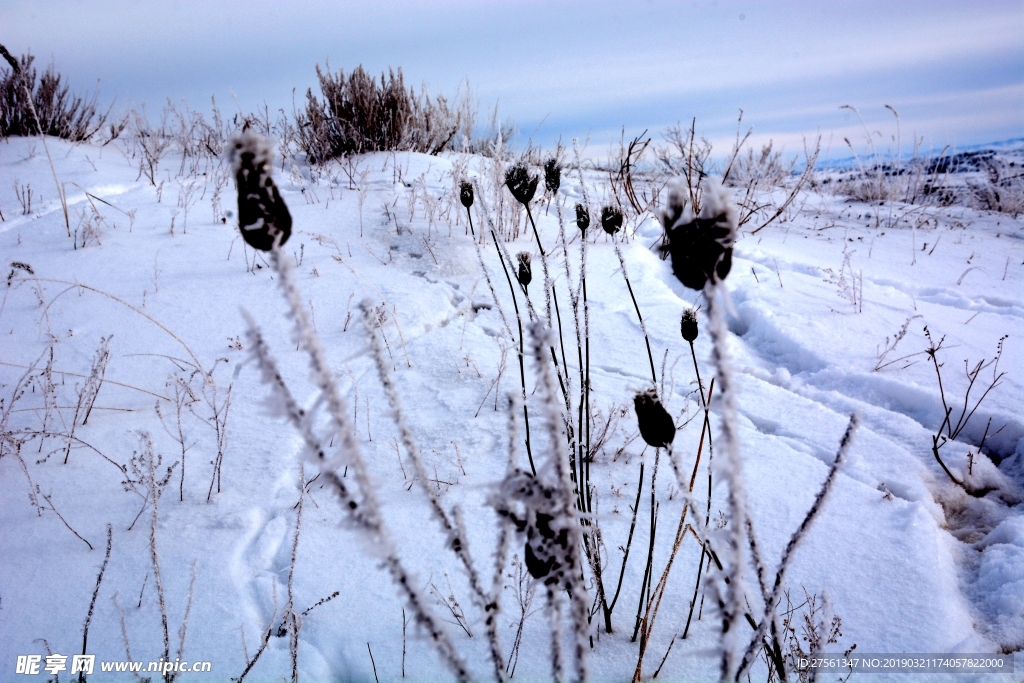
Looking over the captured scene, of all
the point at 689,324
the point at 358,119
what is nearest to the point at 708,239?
the point at 689,324

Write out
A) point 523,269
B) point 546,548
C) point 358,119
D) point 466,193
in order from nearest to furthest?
point 546,548, point 523,269, point 466,193, point 358,119

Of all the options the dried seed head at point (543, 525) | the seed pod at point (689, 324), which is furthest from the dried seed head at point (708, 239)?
the seed pod at point (689, 324)

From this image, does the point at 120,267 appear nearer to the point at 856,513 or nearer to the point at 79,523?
the point at 79,523

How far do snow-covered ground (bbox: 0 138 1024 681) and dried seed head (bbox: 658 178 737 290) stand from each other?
0.26m

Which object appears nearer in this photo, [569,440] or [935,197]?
[569,440]

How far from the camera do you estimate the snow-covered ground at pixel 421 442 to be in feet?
4.00

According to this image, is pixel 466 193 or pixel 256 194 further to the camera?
pixel 466 193

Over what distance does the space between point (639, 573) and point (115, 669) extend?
1.15m

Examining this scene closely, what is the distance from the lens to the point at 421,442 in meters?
1.86

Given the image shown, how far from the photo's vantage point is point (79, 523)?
1.52m

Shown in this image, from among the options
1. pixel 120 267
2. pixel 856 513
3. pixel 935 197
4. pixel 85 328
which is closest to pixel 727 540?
pixel 856 513

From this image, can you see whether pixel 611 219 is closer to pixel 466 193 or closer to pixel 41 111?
pixel 466 193

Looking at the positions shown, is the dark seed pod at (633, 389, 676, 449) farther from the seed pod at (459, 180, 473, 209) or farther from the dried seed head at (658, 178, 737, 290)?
the seed pod at (459, 180, 473, 209)

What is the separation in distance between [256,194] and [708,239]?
376mm
